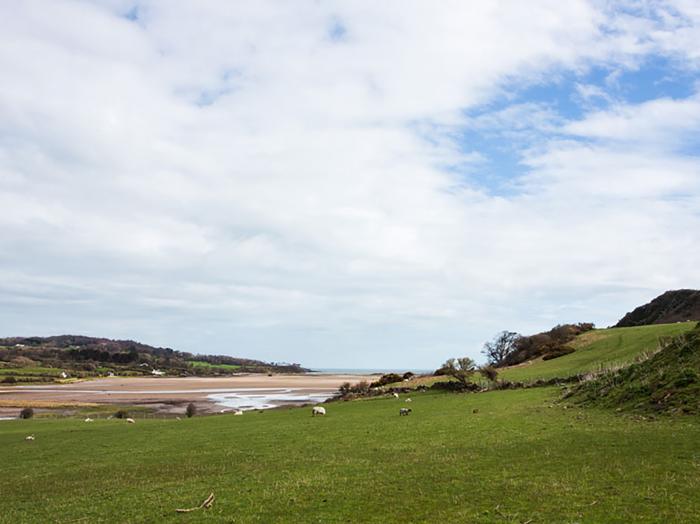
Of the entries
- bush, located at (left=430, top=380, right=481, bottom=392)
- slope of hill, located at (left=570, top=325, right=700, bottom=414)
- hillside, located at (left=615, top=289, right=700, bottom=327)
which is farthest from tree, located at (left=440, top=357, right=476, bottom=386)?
hillside, located at (left=615, top=289, right=700, bottom=327)

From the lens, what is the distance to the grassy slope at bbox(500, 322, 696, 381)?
47.7 m

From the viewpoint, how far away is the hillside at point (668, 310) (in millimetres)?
95562

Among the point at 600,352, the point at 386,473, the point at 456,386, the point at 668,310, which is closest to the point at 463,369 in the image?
the point at 456,386

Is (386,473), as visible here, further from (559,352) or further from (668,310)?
(668,310)

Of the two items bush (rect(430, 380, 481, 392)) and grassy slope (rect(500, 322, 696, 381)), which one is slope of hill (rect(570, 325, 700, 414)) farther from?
bush (rect(430, 380, 481, 392))

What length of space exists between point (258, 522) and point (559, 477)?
24.8 feet

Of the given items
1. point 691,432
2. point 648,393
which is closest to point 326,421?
point 648,393

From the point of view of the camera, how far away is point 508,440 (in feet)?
64.0

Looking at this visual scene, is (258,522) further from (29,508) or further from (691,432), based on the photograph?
(691,432)

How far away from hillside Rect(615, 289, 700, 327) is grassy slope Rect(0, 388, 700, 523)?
85.1 m

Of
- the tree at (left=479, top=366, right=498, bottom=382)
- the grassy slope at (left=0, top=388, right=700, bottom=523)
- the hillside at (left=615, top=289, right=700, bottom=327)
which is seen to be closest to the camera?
the grassy slope at (left=0, top=388, right=700, bottom=523)

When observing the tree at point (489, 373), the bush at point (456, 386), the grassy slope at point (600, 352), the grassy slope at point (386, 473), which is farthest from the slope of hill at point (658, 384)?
the tree at point (489, 373)

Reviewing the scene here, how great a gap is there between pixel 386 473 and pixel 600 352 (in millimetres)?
47812

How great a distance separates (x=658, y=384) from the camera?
974 inches
